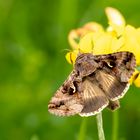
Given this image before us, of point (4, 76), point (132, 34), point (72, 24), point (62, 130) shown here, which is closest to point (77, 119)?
point (62, 130)

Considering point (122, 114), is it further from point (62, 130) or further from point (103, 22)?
point (103, 22)


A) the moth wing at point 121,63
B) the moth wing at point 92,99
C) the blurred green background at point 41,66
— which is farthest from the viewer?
the blurred green background at point 41,66

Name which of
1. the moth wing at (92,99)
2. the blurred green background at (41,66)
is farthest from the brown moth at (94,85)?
the blurred green background at (41,66)

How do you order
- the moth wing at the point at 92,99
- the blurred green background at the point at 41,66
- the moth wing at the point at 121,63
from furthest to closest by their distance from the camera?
the blurred green background at the point at 41,66
the moth wing at the point at 121,63
the moth wing at the point at 92,99

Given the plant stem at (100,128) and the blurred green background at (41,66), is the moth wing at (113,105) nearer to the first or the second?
the plant stem at (100,128)

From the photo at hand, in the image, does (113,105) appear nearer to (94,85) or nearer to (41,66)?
(94,85)

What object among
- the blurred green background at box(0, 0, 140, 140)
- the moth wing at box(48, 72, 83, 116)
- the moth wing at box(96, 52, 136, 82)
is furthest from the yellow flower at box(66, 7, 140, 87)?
the blurred green background at box(0, 0, 140, 140)
